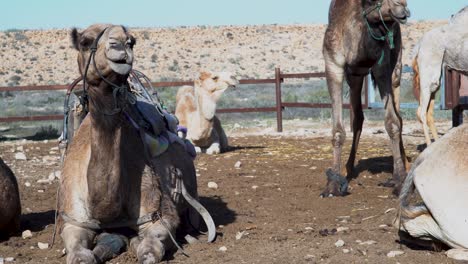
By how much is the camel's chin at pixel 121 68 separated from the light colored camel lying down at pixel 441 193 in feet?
6.43

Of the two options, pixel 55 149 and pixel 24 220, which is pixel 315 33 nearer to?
pixel 55 149

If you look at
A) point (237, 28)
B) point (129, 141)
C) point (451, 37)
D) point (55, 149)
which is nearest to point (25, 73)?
point (237, 28)

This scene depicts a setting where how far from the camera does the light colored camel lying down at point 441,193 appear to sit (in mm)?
5109

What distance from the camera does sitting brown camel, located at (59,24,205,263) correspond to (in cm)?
542

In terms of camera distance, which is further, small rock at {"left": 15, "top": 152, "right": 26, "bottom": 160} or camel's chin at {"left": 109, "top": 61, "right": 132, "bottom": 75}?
small rock at {"left": 15, "top": 152, "right": 26, "bottom": 160}

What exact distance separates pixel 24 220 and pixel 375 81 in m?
4.30

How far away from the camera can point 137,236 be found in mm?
6137

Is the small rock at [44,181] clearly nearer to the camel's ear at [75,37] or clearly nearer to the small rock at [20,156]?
the small rock at [20,156]

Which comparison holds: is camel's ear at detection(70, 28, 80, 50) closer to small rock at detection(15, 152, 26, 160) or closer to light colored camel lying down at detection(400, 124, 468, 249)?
light colored camel lying down at detection(400, 124, 468, 249)

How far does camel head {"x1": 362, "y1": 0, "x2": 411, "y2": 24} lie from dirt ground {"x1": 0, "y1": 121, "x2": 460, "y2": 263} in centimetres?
184

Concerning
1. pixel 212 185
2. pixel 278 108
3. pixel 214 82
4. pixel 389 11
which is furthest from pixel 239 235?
pixel 278 108

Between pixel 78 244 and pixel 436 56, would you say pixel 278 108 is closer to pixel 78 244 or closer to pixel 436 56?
pixel 436 56

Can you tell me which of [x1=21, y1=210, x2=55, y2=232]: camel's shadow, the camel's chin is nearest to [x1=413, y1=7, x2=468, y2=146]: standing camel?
[x1=21, y1=210, x2=55, y2=232]: camel's shadow

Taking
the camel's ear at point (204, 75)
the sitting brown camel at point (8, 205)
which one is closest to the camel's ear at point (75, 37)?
the sitting brown camel at point (8, 205)
